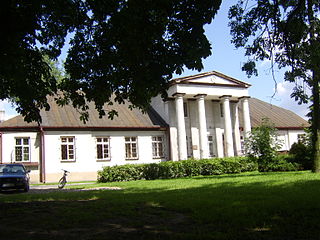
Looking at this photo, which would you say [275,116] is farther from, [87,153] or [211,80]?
[87,153]

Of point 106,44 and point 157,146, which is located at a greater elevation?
point 106,44

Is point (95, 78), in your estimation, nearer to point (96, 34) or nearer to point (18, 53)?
point (96, 34)

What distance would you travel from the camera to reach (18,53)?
7.89m

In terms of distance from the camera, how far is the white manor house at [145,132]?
2564 cm

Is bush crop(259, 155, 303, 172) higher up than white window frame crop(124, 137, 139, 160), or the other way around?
white window frame crop(124, 137, 139, 160)

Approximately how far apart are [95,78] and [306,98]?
660 cm

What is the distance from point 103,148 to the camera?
1109 inches

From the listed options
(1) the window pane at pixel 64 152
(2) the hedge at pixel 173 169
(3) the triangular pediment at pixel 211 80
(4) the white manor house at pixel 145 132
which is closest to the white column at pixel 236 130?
(4) the white manor house at pixel 145 132

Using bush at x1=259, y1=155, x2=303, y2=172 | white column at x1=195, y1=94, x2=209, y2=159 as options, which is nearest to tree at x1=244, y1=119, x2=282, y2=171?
bush at x1=259, y1=155, x2=303, y2=172

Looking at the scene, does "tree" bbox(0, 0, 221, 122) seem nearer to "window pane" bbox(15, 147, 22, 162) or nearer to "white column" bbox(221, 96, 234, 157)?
"window pane" bbox(15, 147, 22, 162)

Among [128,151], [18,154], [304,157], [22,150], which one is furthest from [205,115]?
[18,154]

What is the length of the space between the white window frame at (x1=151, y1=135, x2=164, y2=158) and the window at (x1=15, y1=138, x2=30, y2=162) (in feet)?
35.2

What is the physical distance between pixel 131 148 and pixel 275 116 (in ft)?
60.4

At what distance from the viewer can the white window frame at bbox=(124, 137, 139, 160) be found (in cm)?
2920
